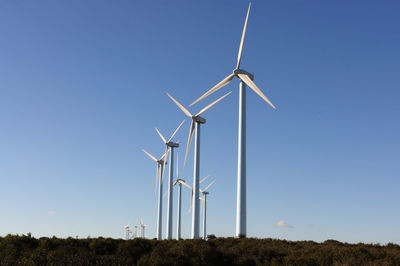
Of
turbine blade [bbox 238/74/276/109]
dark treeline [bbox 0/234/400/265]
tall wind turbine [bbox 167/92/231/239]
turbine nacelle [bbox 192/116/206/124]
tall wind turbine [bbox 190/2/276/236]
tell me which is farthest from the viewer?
turbine nacelle [bbox 192/116/206/124]

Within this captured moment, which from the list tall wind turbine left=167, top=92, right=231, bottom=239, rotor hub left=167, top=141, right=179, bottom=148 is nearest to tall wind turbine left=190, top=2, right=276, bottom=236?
tall wind turbine left=167, top=92, right=231, bottom=239

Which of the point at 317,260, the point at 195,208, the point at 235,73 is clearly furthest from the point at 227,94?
the point at 317,260

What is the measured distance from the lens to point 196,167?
67.9 meters

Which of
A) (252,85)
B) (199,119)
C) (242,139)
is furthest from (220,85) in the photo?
(199,119)

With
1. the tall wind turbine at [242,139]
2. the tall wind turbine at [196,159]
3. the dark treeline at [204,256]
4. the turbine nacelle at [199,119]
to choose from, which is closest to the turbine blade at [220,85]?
the tall wind turbine at [242,139]

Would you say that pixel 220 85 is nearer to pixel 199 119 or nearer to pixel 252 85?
pixel 252 85

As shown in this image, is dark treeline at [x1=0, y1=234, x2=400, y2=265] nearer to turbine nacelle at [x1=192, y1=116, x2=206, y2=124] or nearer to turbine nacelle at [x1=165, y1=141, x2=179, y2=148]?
turbine nacelle at [x1=192, y1=116, x2=206, y2=124]

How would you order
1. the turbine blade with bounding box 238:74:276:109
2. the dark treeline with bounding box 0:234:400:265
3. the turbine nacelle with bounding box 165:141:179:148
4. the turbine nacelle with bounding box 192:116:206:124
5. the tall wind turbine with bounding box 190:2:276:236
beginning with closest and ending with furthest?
the dark treeline with bounding box 0:234:400:265 < the tall wind turbine with bounding box 190:2:276:236 < the turbine blade with bounding box 238:74:276:109 < the turbine nacelle with bounding box 192:116:206:124 < the turbine nacelle with bounding box 165:141:179:148

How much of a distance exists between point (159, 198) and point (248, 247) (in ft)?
198

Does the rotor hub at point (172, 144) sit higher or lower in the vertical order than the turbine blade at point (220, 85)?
lower

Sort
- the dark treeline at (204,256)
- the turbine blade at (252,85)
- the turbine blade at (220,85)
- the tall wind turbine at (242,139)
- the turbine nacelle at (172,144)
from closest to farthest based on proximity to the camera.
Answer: the dark treeline at (204,256) < the tall wind turbine at (242,139) < the turbine blade at (252,85) < the turbine blade at (220,85) < the turbine nacelle at (172,144)

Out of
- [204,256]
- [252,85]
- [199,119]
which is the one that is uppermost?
Result: [199,119]

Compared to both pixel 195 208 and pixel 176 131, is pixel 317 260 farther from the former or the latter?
pixel 176 131

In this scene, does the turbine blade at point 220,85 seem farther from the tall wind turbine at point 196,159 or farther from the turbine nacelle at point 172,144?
the turbine nacelle at point 172,144
